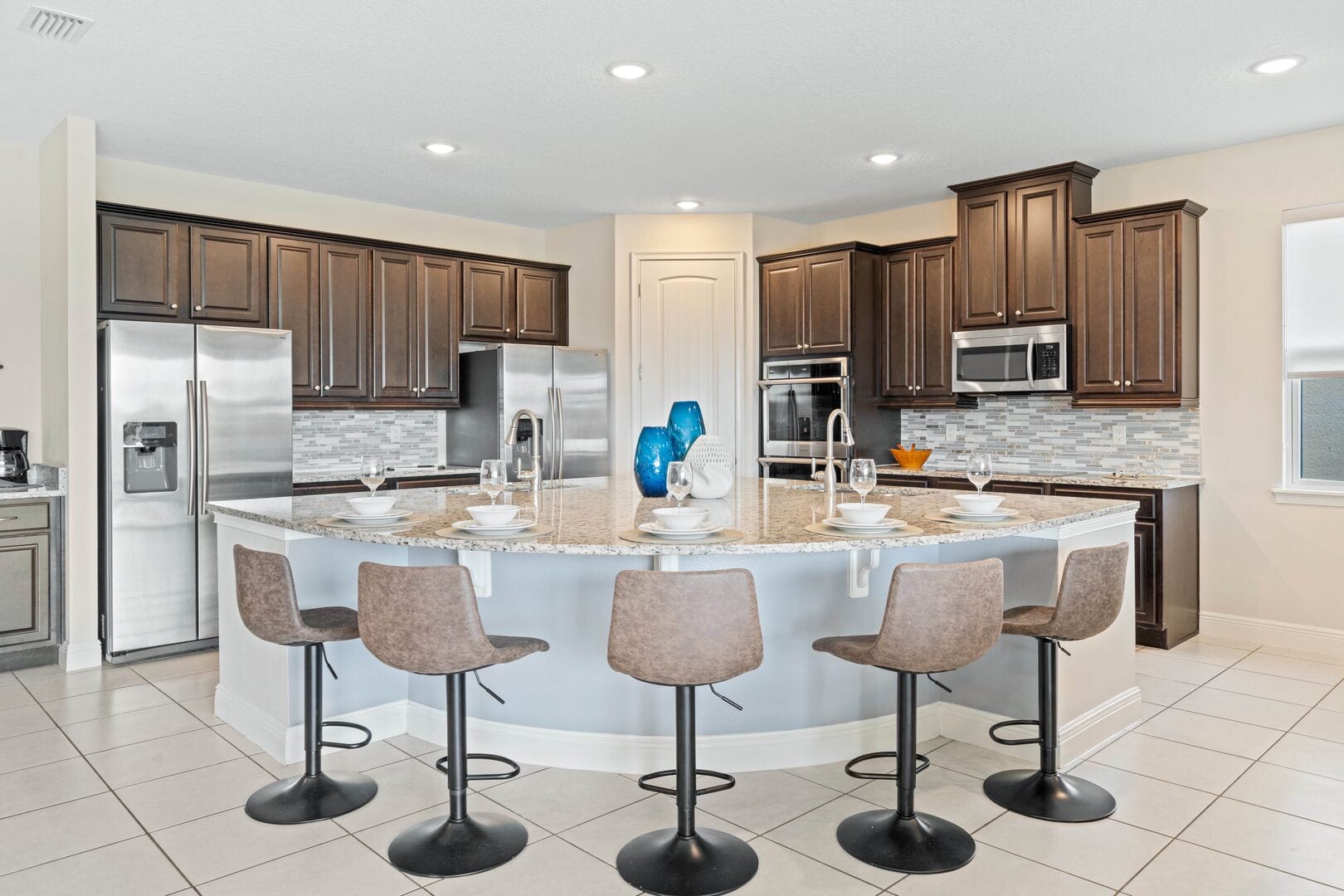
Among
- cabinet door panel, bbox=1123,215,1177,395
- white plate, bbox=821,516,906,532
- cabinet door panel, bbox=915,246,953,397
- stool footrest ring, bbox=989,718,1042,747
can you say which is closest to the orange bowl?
cabinet door panel, bbox=915,246,953,397

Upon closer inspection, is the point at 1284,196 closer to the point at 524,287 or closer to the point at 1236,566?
the point at 1236,566

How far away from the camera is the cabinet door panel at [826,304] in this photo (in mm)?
6039

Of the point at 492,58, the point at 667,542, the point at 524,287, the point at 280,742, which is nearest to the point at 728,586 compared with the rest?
the point at 667,542

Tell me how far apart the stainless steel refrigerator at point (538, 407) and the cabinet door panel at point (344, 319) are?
0.79m

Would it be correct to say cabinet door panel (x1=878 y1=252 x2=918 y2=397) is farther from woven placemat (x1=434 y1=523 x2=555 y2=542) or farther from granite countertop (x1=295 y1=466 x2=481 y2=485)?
woven placemat (x1=434 y1=523 x2=555 y2=542)

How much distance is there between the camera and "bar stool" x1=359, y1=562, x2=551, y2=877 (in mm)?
2373

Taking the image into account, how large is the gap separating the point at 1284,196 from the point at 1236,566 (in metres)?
1.98

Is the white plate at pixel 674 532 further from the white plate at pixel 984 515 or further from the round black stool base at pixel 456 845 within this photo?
the round black stool base at pixel 456 845

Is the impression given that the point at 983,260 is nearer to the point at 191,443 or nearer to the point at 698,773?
the point at 698,773

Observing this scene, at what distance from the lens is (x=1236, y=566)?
4949 mm

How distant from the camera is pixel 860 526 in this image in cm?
269

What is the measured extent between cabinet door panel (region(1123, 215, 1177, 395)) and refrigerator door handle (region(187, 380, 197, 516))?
4987 mm

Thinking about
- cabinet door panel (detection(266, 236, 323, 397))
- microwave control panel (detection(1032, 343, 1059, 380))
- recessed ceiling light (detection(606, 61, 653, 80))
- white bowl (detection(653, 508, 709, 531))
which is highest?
recessed ceiling light (detection(606, 61, 653, 80))

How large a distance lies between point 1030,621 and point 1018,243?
10.6 ft
